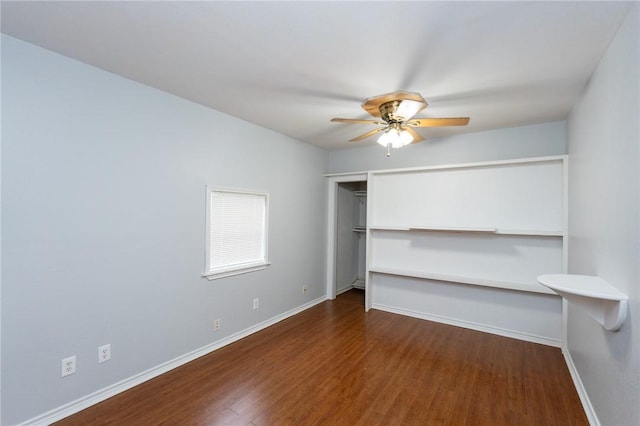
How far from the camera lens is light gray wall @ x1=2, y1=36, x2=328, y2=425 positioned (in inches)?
72.1

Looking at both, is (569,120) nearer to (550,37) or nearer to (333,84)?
(550,37)

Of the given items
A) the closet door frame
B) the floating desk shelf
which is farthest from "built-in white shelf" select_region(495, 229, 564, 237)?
the closet door frame

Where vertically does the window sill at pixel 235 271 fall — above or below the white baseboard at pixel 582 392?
above

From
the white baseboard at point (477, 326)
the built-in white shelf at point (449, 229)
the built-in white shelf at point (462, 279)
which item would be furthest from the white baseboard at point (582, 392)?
the built-in white shelf at point (449, 229)

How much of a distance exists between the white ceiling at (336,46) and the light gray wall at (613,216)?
0.80 ft

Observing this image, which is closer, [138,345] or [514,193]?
[138,345]

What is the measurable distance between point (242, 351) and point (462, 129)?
3.82 metres

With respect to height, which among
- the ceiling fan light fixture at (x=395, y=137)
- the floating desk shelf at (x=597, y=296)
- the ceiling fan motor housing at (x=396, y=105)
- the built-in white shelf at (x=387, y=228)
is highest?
the ceiling fan motor housing at (x=396, y=105)

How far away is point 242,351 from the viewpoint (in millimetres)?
3002

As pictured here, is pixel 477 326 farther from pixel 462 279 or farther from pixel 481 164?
pixel 481 164

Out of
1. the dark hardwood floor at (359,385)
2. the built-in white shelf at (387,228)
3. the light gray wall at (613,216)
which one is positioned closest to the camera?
the light gray wall at (613,216)

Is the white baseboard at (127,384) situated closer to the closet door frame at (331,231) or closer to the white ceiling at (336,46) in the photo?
the closet door frame at (331,231)

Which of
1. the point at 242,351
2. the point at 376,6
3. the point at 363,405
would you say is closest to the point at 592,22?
the point at 376,6

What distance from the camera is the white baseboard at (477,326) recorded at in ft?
10.5
